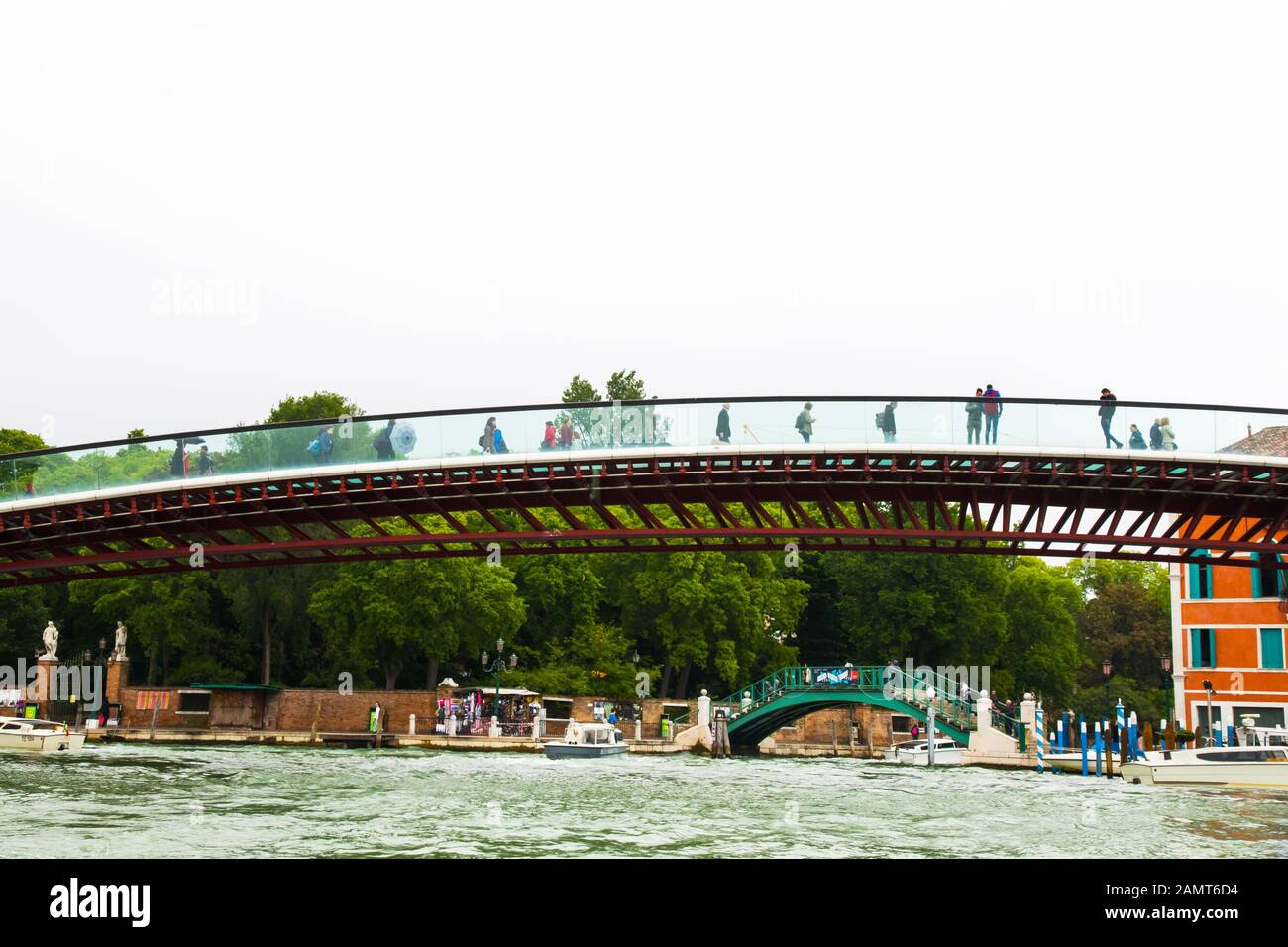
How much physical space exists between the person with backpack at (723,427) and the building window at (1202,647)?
90.9 ft

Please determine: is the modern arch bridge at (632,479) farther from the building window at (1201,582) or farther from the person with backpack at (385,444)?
the building window at (1201,582)

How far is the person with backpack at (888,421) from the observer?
28.6 metres

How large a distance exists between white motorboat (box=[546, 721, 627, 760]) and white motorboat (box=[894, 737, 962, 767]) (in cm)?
1020

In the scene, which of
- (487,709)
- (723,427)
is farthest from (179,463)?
(487,709)

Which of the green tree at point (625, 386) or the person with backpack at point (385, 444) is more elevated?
the green tree at point (625, 386)

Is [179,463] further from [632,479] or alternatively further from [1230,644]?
[1230,644]

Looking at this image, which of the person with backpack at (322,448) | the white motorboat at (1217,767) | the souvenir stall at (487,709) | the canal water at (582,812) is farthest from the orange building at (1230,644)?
the person with backpack at (322,448)

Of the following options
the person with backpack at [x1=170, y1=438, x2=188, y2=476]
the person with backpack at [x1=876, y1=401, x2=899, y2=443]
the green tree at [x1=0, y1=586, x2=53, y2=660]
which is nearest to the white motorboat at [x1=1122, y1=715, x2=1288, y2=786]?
the person with backpack at [x1=876, y1=401, x2=899, y2=443]

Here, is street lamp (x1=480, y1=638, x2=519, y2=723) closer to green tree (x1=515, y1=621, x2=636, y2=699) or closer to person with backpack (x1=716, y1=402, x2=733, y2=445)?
green tree (x1=515, y1=621, x2=636, y2=699)

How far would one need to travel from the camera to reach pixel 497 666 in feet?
189

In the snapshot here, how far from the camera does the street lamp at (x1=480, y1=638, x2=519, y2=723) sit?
54.9 metres

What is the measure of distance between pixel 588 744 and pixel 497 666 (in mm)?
11356
